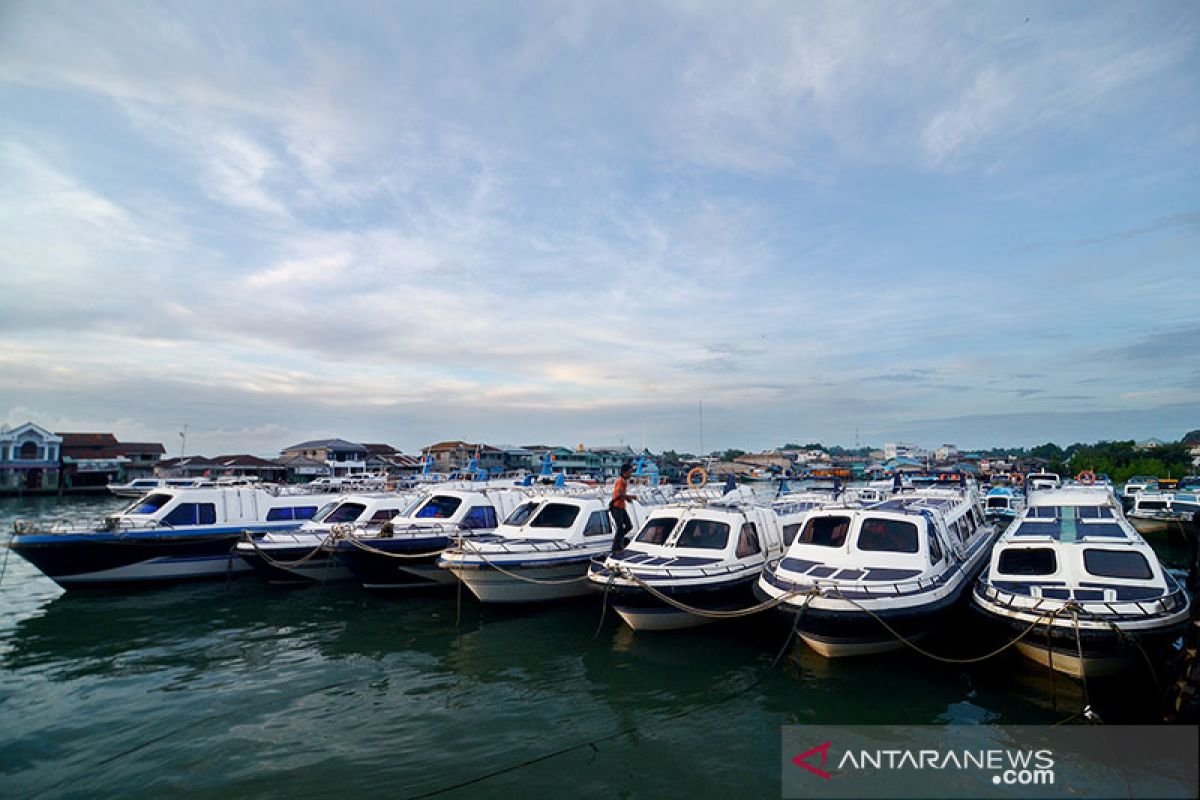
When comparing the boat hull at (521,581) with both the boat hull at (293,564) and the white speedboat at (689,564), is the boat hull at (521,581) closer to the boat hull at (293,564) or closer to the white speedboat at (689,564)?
the white speedboat at (689,564)

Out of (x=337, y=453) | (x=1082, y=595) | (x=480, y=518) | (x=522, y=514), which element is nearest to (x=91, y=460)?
(x=337, y=453)

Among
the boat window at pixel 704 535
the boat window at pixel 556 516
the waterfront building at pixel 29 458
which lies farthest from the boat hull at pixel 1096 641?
the waterfront building at pixel 29 458

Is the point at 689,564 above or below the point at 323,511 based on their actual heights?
below

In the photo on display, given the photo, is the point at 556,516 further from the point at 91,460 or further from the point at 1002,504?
the point at 91,460

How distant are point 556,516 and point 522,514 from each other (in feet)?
4.78

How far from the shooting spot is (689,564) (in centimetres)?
1438

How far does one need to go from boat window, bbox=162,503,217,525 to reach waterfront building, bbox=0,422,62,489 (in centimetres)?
5914

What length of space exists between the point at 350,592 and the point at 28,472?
67788 millimetres

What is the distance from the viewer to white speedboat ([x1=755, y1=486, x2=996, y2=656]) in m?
11.4

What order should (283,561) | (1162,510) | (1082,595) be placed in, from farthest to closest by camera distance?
(1162,510)
(283,561)
(1082,595)

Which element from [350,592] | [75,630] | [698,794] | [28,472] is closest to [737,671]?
[698,794]

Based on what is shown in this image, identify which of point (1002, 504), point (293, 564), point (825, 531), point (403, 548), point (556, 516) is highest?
point (825, 531)

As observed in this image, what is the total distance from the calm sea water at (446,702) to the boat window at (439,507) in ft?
14.9

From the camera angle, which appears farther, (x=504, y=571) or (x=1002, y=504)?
(x=1002, y=504)
